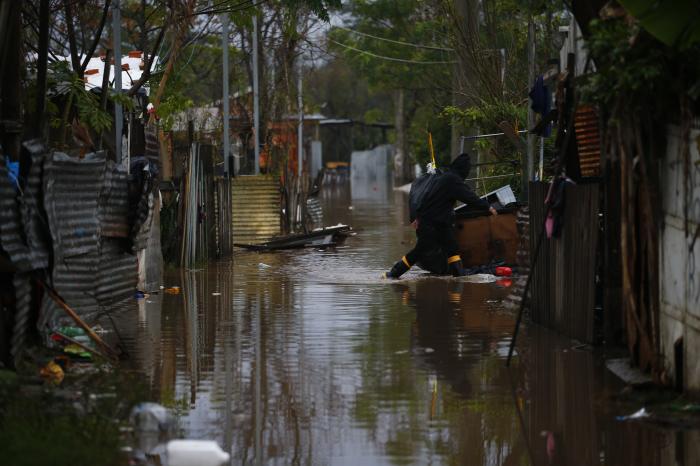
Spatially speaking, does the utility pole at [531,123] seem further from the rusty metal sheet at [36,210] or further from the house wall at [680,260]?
the rusty metal sheet at [36,210]

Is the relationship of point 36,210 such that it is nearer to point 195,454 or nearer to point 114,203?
point 114,203

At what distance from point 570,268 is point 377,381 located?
279 cm

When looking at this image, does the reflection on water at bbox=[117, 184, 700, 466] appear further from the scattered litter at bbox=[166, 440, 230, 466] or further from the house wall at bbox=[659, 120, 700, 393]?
the scattered litter at bbox=[166, 440, 230, 466]

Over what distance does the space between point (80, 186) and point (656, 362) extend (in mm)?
5913

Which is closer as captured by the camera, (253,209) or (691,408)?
(691,408)

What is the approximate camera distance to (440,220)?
17.5m

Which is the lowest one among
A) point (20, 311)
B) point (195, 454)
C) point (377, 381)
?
point (377, 381)

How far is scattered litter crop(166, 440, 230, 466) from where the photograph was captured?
6080mm

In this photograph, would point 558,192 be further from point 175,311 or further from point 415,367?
point 175,311

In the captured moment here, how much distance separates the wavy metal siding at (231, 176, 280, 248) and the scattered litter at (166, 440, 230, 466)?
18.4 metres

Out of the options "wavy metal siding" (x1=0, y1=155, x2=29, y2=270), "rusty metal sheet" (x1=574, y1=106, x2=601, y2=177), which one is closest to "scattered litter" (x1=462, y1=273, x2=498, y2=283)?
"rusty metal sheet" (x1=574, y1=106, x2=601, y2=177)

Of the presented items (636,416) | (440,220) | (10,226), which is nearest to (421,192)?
(440,220)

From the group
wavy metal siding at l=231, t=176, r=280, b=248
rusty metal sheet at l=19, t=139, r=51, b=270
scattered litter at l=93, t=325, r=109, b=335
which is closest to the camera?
rusty metal sheet at l=19, t=139, r=51, b=270

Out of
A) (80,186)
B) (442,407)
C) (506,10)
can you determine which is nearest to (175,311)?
(80,186)
